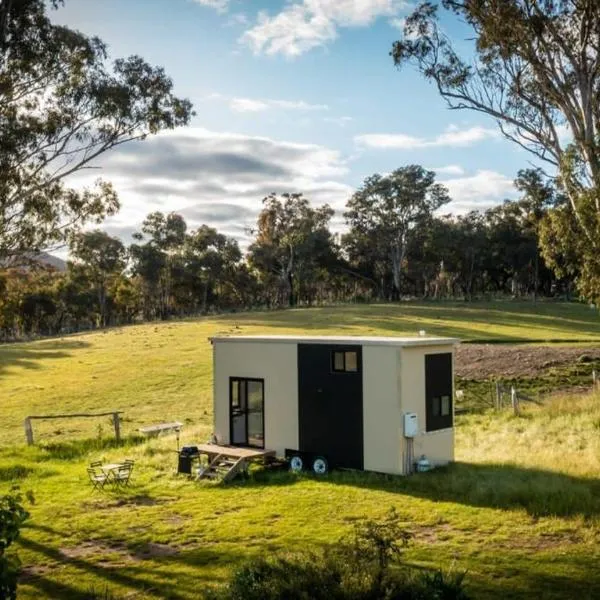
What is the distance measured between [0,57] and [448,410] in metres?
13.7

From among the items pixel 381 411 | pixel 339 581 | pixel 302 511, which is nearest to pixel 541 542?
pixel 302 511

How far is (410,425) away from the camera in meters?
15.2

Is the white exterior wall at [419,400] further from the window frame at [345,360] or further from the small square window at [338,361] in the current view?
the small square window at [338,361]

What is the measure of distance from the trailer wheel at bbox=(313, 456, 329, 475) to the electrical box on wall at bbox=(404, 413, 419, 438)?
2.08m

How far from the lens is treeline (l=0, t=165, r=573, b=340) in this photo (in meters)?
72.5

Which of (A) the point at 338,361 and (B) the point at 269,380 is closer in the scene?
(A) the point at 338,361

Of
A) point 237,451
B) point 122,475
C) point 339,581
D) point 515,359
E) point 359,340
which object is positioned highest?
point 359,340

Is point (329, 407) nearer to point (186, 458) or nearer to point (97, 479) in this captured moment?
point (186, 458)

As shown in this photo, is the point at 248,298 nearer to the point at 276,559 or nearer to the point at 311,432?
the point at 311,432

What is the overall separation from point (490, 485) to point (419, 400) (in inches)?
116

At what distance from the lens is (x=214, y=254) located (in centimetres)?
7738

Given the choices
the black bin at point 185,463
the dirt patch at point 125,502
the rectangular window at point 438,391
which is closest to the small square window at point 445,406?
the rectangular window at point 438,391

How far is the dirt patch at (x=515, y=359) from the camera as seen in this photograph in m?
31.4

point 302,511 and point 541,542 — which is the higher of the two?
point 541,542
